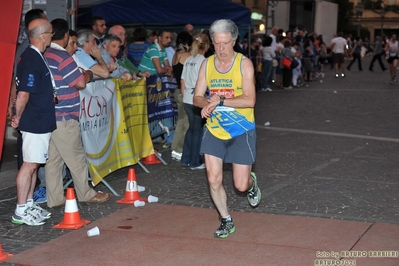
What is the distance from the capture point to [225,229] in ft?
21.4

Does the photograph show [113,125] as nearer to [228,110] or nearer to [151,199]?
[151,199]

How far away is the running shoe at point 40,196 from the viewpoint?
793 centimetres

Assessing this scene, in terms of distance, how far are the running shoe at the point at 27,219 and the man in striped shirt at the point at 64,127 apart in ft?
2.11

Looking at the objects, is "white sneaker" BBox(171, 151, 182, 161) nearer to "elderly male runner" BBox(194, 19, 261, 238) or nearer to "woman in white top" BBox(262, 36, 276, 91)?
"elderly male runner" BBox(194, 19, 261, 238)

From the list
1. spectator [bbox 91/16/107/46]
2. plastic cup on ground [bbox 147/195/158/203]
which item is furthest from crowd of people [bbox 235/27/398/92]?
plastic cup on ground [bbox 147/195/158/203]

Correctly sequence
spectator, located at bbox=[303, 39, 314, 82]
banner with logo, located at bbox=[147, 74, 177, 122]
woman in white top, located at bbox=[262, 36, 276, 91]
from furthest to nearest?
1. spectator, located at bbox=[303, 39, 314, 82]
2. woman in white top, located at bbox=[262, 36, 276, 91]
3. banner with logo, located at bbox=[147, 74, 177, 122]

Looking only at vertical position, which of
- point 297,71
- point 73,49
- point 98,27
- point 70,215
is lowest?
point 297,71

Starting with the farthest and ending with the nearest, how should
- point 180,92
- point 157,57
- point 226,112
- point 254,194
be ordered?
1. point 157,57
2. point 180,92
3. point 254,194
4. point 226,112

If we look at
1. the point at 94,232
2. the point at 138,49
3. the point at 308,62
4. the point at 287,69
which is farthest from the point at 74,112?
the point at 308,62

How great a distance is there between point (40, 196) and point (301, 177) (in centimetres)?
336

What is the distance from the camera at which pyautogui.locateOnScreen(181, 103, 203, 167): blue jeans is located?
9.75 m

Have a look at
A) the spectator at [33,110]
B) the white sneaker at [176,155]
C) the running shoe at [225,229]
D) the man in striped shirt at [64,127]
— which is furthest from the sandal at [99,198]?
the white sneaker at [176,155]

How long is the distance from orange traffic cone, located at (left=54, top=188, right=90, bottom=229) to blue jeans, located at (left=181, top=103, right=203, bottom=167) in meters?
3.09

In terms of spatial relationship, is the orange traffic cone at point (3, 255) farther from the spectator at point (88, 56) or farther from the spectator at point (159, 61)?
the spectator at point (159, 61)
